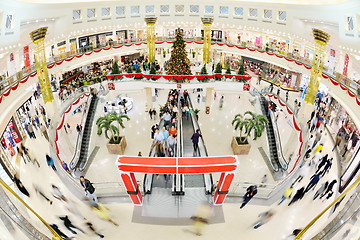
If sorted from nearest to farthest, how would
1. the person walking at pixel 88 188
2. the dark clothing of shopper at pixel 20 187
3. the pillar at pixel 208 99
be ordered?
the dark clothing of shopper at pixel 20 187 → the person walking at pixel 88 188 → the pillar at pixel 208 99

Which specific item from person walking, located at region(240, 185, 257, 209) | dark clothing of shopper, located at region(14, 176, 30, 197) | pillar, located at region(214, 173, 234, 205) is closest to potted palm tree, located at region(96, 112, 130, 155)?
dark clothing of shopper, located at region(14, 176, 30, 197)

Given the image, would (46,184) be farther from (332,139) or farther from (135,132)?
(332,139)

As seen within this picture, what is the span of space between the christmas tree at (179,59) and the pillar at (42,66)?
807 centimetres

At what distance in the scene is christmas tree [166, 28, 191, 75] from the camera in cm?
1822

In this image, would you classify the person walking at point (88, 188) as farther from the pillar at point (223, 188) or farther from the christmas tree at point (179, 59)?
the christmas tree at point (179, 59)

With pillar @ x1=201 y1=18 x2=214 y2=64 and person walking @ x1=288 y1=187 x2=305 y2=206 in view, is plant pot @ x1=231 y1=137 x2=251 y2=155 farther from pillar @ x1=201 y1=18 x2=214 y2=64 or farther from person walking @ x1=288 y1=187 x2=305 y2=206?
pillar @ x1=201 y1=18 x2=214 y2=64

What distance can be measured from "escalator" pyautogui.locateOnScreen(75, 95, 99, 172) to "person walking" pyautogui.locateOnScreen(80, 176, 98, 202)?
4.68 meters

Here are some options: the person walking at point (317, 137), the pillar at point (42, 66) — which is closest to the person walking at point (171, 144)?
the person walking at point (317, 137)

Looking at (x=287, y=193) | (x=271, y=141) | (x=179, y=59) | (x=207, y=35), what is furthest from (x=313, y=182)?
(x=207, y=35)

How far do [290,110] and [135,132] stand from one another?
1038 centimetres

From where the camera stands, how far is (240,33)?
29.3m

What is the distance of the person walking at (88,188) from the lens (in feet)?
30.7

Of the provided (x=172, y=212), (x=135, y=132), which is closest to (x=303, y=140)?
(x=172, y=212)

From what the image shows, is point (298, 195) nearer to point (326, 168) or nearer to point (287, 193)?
point (287, 193)
